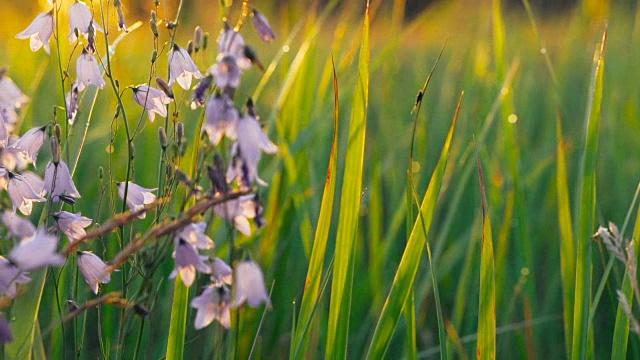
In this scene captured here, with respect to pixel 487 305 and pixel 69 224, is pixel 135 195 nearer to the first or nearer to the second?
pixel 69 224

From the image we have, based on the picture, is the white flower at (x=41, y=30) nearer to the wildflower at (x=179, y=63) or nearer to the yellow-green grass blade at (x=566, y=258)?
the wildflower at (x=179, y=63)

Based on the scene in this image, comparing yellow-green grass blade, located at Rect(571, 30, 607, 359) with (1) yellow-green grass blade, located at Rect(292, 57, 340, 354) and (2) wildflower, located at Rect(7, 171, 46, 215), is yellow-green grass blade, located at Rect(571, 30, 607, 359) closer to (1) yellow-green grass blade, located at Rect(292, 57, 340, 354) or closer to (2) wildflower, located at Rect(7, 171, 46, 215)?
(1) yellow-green grass blade, located at Rect(292, 57, 340, 354)

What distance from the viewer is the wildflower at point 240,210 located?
0.72 m

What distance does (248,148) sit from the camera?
0.66 m

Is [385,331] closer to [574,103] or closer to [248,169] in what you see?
[248,169]

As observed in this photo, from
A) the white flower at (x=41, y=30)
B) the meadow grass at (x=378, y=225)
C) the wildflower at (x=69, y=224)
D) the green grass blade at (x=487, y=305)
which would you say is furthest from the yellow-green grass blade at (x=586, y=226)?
the white flower at (x=41, y=30)

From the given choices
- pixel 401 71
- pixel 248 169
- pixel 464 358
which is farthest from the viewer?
pixel 401 71

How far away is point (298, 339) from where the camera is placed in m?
1.03

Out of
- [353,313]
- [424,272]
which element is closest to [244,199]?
[353,313]

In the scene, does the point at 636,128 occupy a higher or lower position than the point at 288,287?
higher

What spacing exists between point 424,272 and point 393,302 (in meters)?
0.69

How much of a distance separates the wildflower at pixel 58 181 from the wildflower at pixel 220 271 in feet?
0.79

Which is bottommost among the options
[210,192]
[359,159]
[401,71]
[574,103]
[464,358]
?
[464,358]

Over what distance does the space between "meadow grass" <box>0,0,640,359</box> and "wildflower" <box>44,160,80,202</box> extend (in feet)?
0.14
